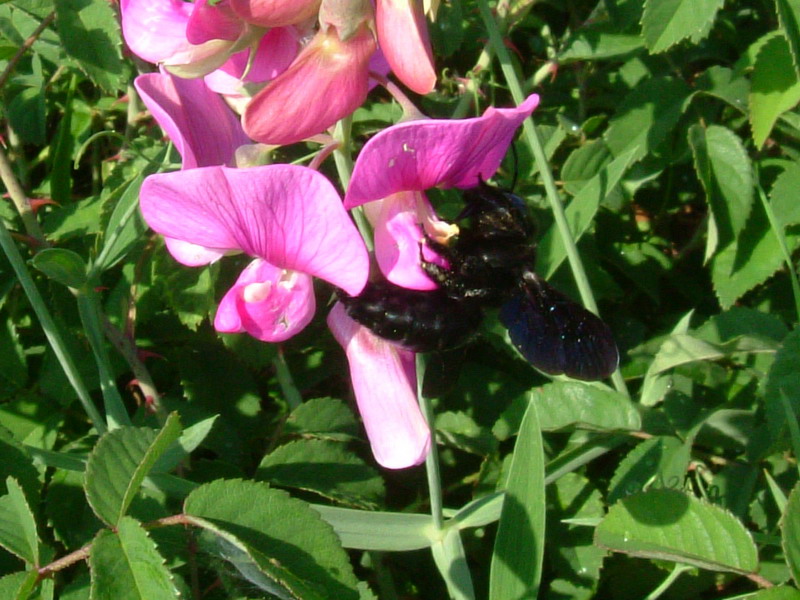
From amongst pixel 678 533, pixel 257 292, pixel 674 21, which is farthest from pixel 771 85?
pixel 257 292

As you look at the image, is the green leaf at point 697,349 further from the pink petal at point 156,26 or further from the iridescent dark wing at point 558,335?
the pink petal at point 156,26

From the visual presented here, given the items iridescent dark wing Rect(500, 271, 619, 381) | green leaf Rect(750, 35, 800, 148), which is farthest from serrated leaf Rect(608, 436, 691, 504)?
green leaf Rect(750, 35, 800, 148)

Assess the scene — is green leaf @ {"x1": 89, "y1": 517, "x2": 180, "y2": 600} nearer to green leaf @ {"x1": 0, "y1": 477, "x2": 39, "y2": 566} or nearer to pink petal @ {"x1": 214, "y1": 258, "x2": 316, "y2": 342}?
green leaf @ {"x1": 0, "y1": 477, "x2": 39, "y2": 566}

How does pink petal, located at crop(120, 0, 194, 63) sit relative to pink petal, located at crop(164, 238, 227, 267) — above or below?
above

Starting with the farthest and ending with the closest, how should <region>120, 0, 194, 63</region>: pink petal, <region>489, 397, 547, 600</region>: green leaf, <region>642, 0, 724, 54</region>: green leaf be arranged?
<region>642, 0, 724, 54</region>: green leaf, <region>489, 397, 547, 600</region>: green leaf, <region>120, 0, 194, 63</region>: pink petal

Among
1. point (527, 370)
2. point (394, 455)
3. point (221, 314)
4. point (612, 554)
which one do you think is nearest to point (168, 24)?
point (221, 314)

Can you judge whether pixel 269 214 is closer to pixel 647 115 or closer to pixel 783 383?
pixel 783 383

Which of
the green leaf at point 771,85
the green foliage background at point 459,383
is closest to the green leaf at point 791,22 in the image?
the green foliage background at point 459,383
